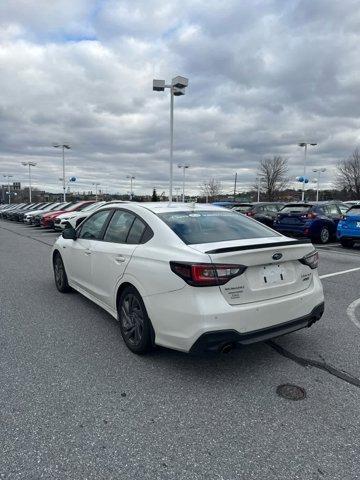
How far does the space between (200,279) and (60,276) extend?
3.89 metres

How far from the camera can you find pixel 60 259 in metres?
6.48

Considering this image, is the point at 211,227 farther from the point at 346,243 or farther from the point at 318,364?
the point at 346,243

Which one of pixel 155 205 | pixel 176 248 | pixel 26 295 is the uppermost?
pixel 155 205

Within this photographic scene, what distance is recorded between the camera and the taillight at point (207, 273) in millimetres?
3236

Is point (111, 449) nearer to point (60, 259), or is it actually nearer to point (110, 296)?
point (110, 296)

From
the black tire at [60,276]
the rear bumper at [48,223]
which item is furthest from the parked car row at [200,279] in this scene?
the rear bumper at [48,223]

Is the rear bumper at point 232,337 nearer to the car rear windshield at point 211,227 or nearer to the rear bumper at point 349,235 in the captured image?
the car rear windshield at point 211,227

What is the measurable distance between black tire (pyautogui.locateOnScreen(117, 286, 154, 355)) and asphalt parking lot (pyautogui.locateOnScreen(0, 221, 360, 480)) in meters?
0.13

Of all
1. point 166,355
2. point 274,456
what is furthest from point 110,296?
point 274,456

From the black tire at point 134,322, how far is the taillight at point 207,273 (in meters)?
0.70

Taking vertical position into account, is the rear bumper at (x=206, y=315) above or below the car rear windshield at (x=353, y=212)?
below

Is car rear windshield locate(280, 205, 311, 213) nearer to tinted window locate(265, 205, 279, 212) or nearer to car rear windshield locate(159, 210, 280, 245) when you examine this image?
tinted window locate(265, 205, 279, 212)

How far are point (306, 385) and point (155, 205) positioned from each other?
2530 mm

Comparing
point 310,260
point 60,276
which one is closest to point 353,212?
point 310,260
